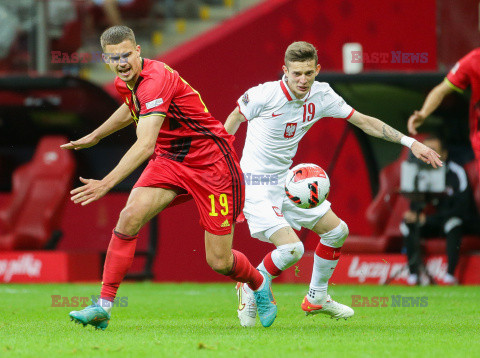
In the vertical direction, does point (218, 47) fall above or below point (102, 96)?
above

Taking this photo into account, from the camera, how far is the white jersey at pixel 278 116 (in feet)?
25.2


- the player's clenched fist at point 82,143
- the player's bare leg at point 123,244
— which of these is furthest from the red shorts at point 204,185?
the player's clenched fist at point 82,143

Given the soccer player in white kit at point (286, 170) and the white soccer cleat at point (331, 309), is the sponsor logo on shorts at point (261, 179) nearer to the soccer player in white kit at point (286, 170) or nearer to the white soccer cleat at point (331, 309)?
the soccer player in white kit at point (286, 170)

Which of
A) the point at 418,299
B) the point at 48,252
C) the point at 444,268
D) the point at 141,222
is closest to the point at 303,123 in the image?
the point at 141,222

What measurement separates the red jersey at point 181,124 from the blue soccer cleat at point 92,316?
1.11 meters

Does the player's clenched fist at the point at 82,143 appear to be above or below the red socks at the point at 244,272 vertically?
above

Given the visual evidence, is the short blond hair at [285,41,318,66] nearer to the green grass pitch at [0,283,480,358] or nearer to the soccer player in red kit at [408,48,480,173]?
the soccer player in red kit at [408,48,480,173]

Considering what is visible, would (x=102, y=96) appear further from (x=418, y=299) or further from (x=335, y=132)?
(x=418, y=299)

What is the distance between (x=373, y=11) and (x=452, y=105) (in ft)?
6.93

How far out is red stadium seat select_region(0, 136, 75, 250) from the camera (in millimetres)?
13609

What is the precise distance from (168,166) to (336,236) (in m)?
1.51

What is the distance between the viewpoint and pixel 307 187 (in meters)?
7.57

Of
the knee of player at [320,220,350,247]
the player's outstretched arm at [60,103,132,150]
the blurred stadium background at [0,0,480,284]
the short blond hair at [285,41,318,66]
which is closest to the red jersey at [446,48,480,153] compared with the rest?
the knee of player at [320,220,350,247]

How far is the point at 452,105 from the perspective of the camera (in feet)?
43.1
